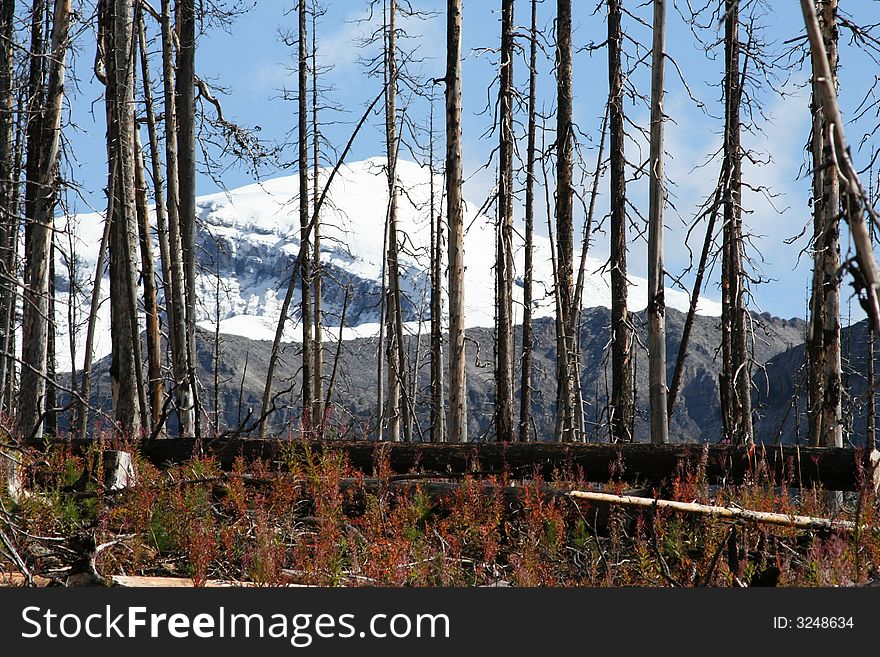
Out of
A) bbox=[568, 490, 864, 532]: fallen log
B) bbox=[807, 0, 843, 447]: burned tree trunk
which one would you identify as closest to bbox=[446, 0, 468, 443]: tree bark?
bbox=[807, 0, 843, 447]: burned tree trunk

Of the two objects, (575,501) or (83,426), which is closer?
(575,501)

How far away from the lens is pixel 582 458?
7434 millimetres

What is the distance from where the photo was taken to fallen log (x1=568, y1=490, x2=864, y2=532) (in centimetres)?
562

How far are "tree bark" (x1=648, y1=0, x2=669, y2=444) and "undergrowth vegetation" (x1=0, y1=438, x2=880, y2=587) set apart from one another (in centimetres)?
232

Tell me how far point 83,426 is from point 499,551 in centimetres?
1253

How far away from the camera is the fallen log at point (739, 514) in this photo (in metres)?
5.62

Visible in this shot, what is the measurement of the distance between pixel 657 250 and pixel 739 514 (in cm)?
465

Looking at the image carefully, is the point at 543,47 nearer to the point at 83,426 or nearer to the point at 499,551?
the point at 499,551

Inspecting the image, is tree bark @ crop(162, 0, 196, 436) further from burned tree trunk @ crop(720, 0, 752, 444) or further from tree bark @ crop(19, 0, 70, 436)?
burned tree trunk @ crop(720, 0, 752, 444)

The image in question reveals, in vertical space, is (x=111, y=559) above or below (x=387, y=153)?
below

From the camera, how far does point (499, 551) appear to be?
6254mm

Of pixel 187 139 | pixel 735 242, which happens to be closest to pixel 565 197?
pixel 735 242

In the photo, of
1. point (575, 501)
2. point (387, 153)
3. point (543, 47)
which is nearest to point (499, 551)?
point (575, 501)

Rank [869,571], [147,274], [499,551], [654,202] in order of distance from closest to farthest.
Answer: [869,571] < [499,551] < [654,202] < [147,274]
